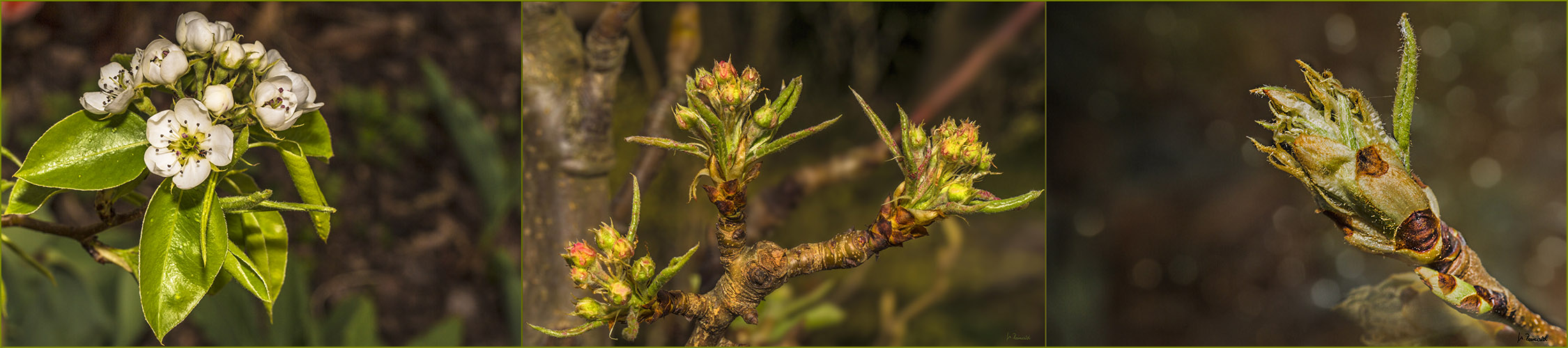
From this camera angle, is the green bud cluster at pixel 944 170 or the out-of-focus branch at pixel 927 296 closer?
the green bud cluster at pixel 944 170

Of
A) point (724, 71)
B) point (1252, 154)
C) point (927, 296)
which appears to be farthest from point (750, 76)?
point (1252, 154)

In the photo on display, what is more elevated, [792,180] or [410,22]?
[410,22]

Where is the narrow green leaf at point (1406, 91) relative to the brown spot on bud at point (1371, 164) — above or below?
above

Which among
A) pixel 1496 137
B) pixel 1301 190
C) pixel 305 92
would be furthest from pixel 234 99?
pixel 1496 137

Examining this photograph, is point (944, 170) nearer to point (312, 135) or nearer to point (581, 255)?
point (581, 255)

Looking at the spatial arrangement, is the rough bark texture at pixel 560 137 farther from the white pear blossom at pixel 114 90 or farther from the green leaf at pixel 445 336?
the green leaf at pixel 445 336

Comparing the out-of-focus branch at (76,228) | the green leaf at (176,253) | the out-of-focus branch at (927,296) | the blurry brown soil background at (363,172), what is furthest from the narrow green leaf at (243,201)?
the blurry brown soil background at (363,172)

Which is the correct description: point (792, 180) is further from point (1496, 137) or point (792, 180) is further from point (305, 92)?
point (1496, 137)
